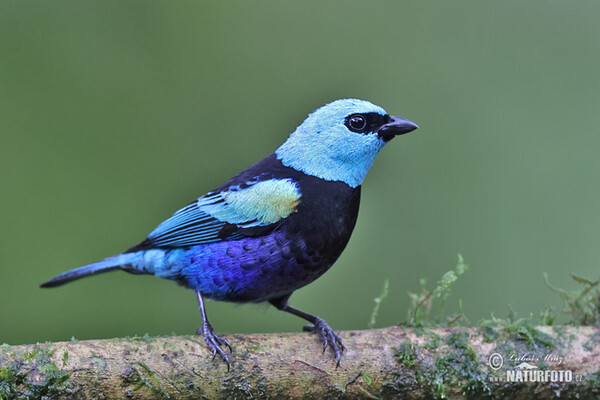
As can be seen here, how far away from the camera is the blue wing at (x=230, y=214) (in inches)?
151

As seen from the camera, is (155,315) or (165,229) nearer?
(165,229)

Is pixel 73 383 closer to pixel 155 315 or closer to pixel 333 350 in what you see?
pixel 333 350

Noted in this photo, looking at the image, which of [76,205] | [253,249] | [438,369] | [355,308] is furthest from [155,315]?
[438,369]

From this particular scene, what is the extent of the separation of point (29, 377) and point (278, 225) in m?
1.44

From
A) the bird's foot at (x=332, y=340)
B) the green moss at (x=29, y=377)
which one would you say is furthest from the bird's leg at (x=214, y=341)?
the green moss at (x=29, y=377)

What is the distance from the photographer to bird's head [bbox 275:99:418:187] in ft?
13.2

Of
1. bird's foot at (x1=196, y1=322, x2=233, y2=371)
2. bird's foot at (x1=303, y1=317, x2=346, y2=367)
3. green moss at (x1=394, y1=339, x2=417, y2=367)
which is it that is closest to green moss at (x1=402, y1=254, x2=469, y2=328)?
green moss at (x1=394, y1=339, x2=417, y2=367)

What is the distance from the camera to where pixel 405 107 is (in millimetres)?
6676

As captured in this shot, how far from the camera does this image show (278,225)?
12.5ft

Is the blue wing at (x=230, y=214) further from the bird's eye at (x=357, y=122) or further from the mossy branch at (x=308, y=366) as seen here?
the mossy branch at (x=308, y=366)

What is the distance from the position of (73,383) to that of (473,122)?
15.4 ft

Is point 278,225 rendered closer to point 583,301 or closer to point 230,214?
point 230,214

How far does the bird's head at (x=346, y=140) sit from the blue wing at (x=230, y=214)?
22cm

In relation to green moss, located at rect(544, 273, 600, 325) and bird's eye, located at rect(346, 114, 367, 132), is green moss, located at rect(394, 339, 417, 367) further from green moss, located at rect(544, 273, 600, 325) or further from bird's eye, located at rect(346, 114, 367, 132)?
bird's eye, located at rect(346, 114, 367, 132)
